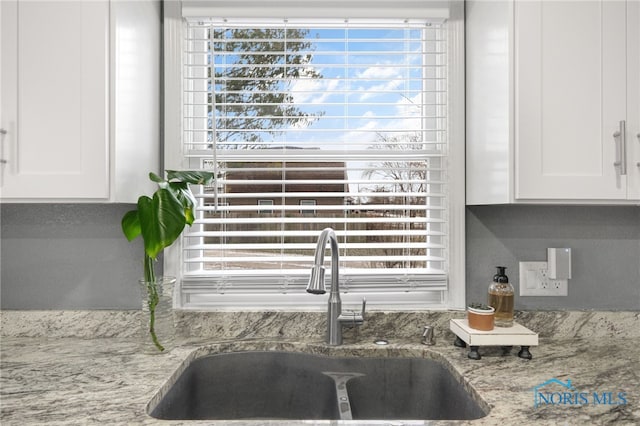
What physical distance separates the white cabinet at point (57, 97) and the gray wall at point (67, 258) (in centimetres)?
34

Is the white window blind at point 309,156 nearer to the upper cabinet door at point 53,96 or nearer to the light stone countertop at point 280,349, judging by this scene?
the light stone countertop at point 280,349

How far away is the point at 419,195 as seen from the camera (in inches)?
66.6

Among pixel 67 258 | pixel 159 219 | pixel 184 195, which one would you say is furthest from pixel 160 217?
pixel 67 258

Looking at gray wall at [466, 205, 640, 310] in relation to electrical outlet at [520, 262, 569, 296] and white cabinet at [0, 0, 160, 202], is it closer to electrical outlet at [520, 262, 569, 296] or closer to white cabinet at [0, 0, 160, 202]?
electrical outlet at [520, 262, 569, 296]

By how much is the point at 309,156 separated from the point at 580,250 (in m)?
1.08

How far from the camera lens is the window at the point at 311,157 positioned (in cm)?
169

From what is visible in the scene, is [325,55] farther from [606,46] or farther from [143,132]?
[606,46]

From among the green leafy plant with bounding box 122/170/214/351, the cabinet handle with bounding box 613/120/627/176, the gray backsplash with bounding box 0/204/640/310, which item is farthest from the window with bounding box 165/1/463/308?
the cabinet handle with bounding box 613/120/627/176

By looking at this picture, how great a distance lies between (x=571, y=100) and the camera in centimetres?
134

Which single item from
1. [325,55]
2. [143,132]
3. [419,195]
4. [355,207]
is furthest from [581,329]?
[143,132]

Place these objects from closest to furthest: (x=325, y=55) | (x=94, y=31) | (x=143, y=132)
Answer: (x=94, y=31) → (x=143, y=132) → (x=325, y=55)

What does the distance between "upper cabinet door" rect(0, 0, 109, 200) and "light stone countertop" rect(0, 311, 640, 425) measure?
1.69ft

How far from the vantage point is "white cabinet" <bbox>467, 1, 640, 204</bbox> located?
1.33 meters

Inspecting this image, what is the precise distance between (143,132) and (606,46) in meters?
1.49
